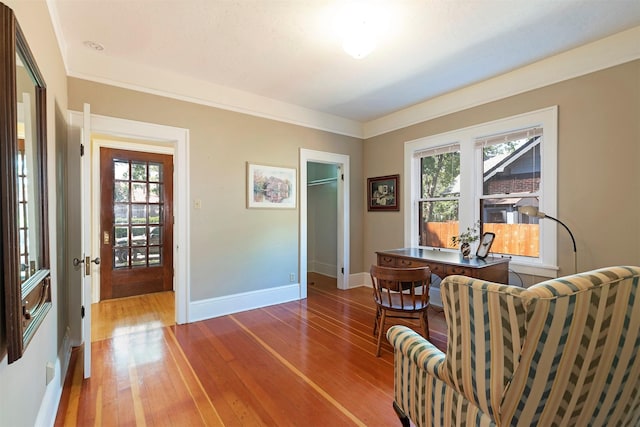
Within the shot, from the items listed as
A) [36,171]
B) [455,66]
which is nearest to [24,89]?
[36,171]

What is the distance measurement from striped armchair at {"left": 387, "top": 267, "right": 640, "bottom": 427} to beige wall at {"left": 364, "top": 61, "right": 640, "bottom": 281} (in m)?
2.00

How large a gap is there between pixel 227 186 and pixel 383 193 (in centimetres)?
235

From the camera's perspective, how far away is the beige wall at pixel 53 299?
46.2 inches

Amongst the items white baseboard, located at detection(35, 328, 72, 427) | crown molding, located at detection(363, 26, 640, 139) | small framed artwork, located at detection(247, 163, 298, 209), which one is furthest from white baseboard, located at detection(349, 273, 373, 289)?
white baseboard, located at detection(35, 328, 72, 427)

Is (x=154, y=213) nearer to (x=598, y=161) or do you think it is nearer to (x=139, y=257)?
(x=139, y=257)

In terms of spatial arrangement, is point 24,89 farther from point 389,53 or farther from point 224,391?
point 389,53

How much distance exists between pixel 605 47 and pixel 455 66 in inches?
46.4

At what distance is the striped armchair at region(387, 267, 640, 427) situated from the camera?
0.88 meters

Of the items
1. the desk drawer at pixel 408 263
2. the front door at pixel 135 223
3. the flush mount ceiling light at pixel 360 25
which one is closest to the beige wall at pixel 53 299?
the front door at pixel 135 223

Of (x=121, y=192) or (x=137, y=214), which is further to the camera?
(x=137, y=214)

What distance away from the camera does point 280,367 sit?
2.37m

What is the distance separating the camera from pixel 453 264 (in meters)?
2.79

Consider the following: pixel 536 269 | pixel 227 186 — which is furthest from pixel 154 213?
pixel 536 269

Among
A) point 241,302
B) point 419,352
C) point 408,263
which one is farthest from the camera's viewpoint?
point 241,302
